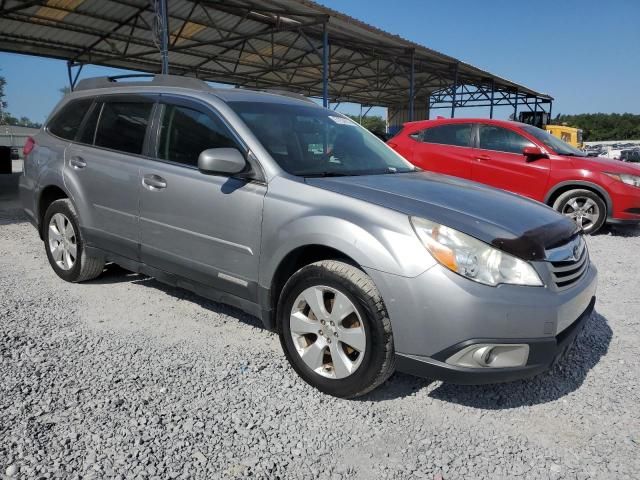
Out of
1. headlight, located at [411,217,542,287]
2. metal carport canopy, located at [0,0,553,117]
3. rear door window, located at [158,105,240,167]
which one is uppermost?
metal carport canopy, located at [0,0,553,117]

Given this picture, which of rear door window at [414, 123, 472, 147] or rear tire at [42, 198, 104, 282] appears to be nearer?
rear tire at [42, 198, 104, 282]

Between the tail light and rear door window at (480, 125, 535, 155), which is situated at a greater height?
rear door window at (480, 125, 535, 155)

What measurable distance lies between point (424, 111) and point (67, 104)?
27559 millimetres

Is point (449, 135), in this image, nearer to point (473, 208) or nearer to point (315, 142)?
point (315, 142)

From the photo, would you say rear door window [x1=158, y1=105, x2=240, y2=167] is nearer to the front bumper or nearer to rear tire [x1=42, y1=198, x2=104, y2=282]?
rear tire [x1=42, y1=198, x2=104, y2=282]

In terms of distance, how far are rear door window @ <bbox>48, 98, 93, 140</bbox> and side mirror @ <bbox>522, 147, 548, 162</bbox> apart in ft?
18.8

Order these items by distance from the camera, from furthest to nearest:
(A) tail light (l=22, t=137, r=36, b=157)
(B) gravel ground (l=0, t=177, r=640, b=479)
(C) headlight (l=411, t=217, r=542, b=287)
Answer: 1. (A) tail light (l=22, t=137, r=36, b=157)
2. (C) headlight (l=411, t=217, r=542, b=287)
3. (B) gravel ground (l=0, t=177, r=640, b=479)

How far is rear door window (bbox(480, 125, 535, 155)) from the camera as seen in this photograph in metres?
7.29

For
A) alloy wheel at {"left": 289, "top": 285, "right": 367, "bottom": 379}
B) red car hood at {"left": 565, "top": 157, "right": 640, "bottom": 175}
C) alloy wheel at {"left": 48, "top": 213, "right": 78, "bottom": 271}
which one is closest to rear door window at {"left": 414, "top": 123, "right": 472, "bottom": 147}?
red car hood at {"left": 565, "top": 157, "right": 640, "bottom": 175}

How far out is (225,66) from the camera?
19.1 metres

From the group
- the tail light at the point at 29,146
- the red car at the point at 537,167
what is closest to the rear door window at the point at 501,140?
the red car at the point at 537,167

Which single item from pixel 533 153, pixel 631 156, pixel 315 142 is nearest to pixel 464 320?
pixel 315 142

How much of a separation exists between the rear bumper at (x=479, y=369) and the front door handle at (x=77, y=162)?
3058 millimetres

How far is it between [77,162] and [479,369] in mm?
3486
